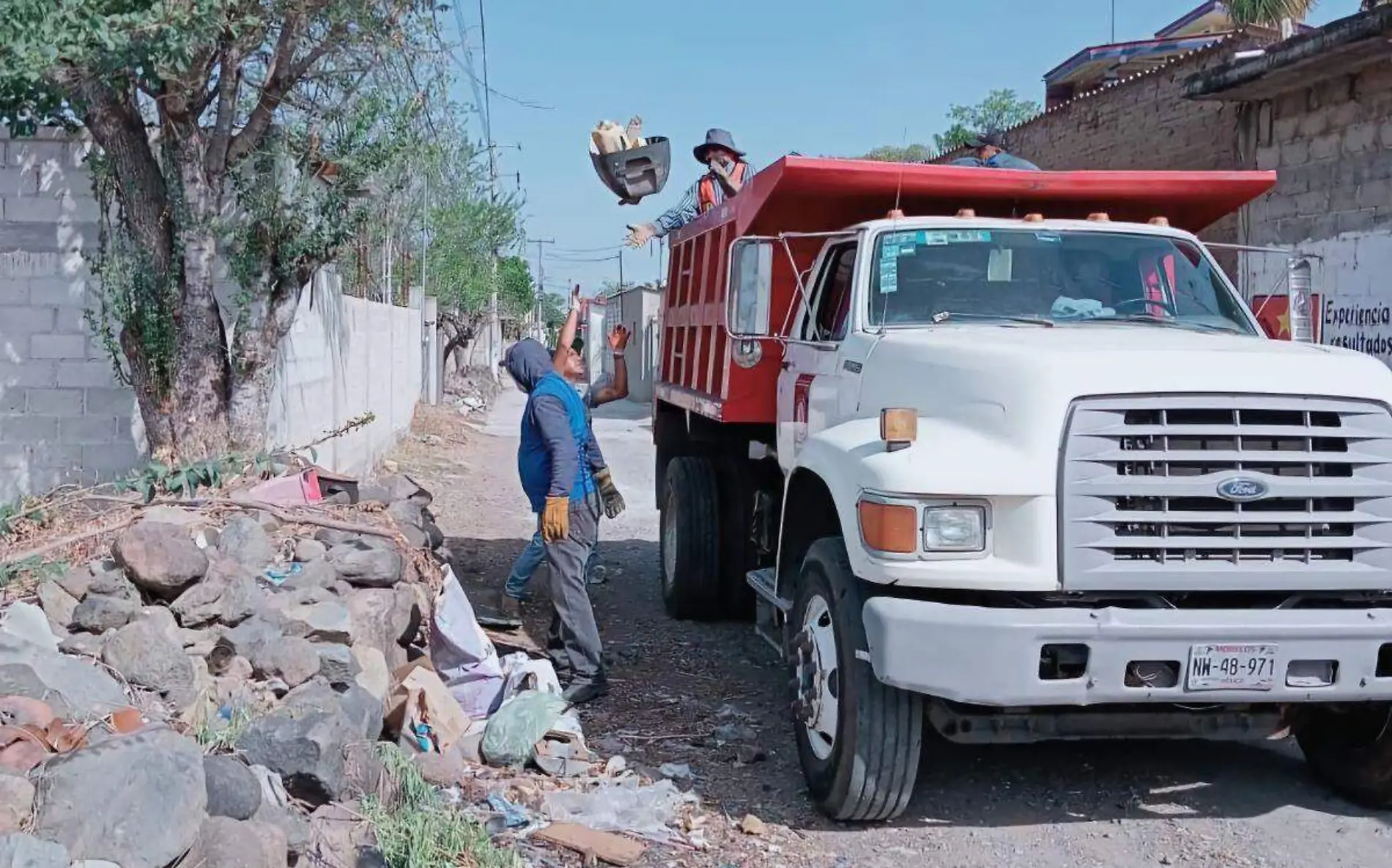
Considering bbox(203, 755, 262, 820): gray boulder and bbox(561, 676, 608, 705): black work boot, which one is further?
bbox(561, 676, 608, 705): black work boot

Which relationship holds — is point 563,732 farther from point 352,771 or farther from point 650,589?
point 650,589

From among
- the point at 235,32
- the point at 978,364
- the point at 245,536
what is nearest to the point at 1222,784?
the point at 978,364

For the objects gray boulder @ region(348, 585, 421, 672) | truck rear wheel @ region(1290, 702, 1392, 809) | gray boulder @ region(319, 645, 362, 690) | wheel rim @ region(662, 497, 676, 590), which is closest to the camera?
truck rear wheel @ region(1290, 702, 1392, 809)

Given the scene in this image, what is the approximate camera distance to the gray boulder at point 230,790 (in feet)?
12.0

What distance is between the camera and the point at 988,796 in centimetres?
501

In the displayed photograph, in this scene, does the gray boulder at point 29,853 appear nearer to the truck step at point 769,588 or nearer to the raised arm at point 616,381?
the truck step at point 769,588

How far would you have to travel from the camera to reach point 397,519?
7.54 meters

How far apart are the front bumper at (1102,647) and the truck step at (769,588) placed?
3.92 feet

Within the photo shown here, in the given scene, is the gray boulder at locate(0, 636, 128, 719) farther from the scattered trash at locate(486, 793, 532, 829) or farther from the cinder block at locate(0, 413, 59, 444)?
the cinder block at locate(0, 413, 59, 444)

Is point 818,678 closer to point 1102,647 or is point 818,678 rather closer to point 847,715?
point 847,715

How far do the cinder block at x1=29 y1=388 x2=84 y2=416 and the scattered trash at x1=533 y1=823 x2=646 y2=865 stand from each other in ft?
17.8

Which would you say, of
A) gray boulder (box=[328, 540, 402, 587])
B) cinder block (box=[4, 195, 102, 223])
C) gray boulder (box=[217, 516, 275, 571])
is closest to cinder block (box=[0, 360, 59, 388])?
cinder block (box=[4, 195, 102, 223])

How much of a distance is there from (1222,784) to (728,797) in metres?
2.00

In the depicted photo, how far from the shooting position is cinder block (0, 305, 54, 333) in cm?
816
